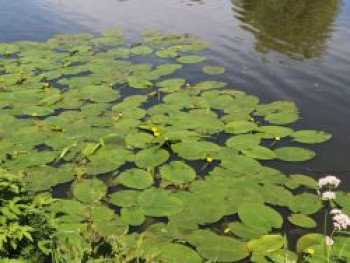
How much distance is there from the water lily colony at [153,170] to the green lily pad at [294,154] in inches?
1.1

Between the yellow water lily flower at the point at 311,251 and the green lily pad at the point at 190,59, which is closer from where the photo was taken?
the yellow water lily flower at the point at 311,251

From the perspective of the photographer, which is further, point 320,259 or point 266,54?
point 266,54

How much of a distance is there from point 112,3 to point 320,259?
45.2ft

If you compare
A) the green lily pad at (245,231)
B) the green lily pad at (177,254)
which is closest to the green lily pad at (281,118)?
the green lily pad at (245,231)


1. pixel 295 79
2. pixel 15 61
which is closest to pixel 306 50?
pixel 295 79

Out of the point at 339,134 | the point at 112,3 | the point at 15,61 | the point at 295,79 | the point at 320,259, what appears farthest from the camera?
the point at 112,3

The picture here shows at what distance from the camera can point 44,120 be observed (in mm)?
8375

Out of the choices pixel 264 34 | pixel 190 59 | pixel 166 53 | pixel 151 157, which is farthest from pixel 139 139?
pixel 264 34

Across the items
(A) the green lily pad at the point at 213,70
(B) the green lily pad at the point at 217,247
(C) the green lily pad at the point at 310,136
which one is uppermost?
(A) the green lily pad at the point at 213,70

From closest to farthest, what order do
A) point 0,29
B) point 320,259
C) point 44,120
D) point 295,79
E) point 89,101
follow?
point 320,259 < point 44,120 < point 89,101 < point 295,79 < point 0,29

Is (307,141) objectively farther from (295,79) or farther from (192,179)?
(295,79)

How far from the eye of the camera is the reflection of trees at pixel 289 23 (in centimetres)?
1166

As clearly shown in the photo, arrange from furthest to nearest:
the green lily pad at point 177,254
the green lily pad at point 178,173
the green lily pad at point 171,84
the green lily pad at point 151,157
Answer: the green lily pad at point 171,84
the green lily pad at point 151,157
the green lily pad at point 178,173
the green lily pad at point 177,254

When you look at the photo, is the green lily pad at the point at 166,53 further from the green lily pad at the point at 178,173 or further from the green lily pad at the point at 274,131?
the green lily pad at the point at 178,173
